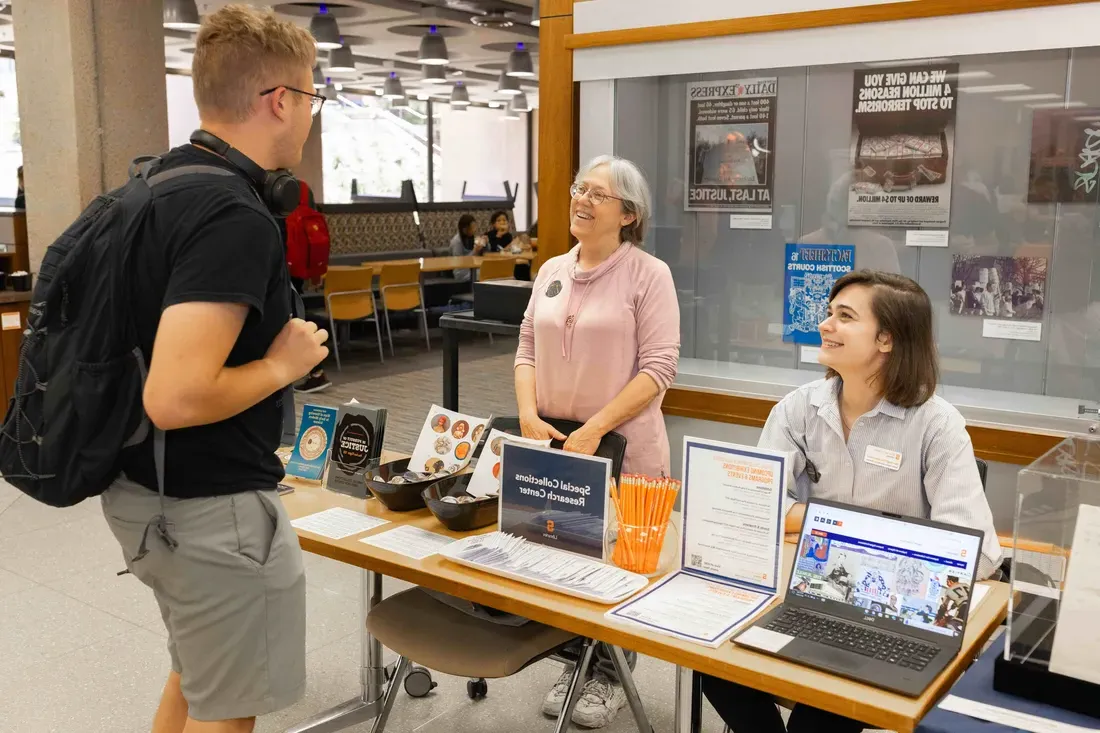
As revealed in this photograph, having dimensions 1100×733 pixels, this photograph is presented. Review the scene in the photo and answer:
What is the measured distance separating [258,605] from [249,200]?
73 centimetres

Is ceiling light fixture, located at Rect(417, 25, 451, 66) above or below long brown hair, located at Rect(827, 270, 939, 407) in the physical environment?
above

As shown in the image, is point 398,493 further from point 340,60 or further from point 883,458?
point 340,60

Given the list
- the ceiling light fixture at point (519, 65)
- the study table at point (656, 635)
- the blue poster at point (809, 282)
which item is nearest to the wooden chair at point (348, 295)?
the ceiling light fixture at point (519, 65)

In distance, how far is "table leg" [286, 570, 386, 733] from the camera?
283 cm

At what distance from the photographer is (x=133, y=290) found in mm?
1664

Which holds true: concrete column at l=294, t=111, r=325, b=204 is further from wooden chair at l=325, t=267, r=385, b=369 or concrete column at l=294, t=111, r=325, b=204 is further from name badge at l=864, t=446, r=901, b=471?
name badge at l=864, t=446, r=901, b=471

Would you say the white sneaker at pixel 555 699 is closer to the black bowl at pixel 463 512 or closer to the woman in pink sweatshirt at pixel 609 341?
the woman in pink sweatshirt at pixel 609 341

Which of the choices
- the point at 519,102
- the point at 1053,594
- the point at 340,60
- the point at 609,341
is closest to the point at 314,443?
the point at 609,341

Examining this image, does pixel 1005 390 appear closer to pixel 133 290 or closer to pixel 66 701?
pixel 133 290

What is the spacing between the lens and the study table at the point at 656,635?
1.57m

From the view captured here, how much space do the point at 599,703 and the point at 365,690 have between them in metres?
0.70

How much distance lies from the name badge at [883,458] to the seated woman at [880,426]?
12 mm

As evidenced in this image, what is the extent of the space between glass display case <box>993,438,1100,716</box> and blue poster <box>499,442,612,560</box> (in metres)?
0.80

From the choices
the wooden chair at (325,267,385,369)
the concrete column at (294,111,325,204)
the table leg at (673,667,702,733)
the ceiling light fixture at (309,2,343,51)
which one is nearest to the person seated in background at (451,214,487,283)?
the wooden chair at (325,267,385,369)
